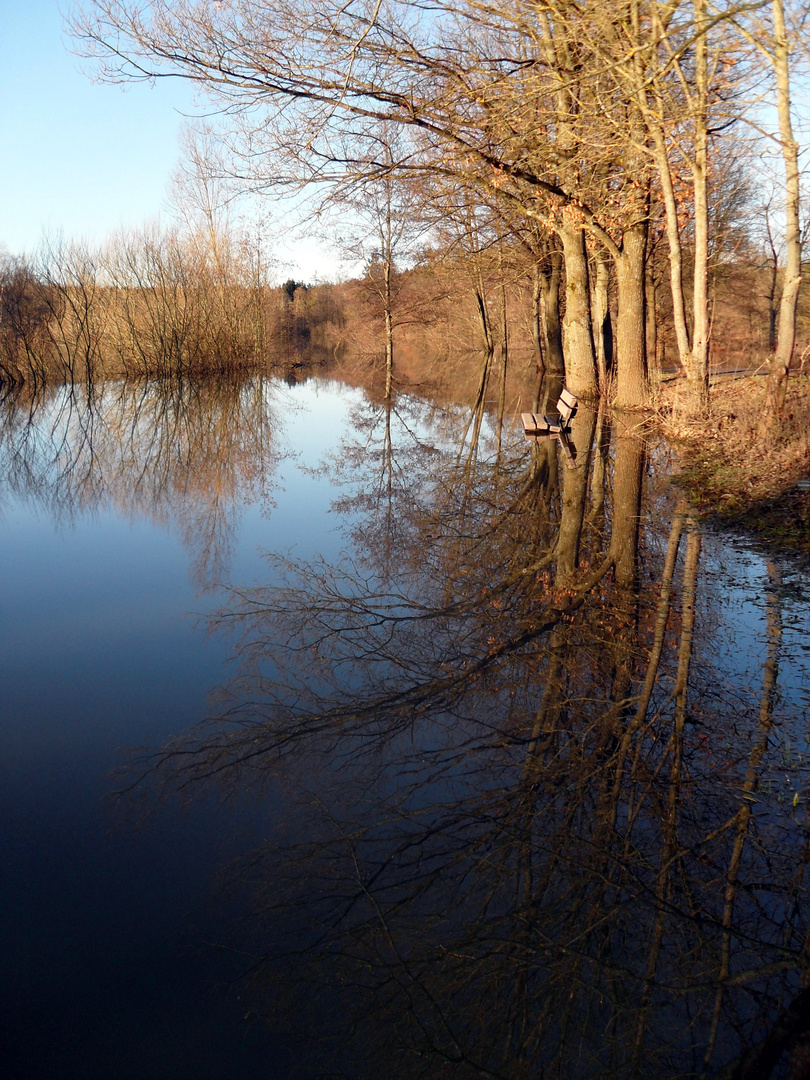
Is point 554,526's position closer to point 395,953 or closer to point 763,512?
point 763,512

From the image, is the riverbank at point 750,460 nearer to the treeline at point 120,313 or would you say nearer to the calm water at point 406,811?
the calm water at point 406,811

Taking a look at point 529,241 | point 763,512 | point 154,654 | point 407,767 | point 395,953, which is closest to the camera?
point 395,953

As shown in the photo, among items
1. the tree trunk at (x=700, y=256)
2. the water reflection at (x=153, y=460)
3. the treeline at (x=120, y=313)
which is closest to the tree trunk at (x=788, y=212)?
the tree trunk at (x=700, y=256)

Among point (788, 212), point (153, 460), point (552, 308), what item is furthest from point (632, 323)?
point (552, 308)

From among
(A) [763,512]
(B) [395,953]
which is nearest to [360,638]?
(B) [395,953]

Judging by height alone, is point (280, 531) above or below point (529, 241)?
below

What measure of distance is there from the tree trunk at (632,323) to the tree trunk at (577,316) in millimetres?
1272

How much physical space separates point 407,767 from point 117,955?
4.54 ft

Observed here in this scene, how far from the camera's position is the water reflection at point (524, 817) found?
228cm

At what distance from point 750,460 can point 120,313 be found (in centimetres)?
2263

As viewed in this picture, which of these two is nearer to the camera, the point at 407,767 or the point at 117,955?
the point at 117,955

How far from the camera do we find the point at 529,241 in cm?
2653

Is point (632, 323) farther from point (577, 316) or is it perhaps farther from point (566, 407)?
point (577, 316)

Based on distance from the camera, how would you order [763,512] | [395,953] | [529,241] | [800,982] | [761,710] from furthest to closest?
[529,241] → [763,512] → [761,710] → [395,953] → [800,982]
